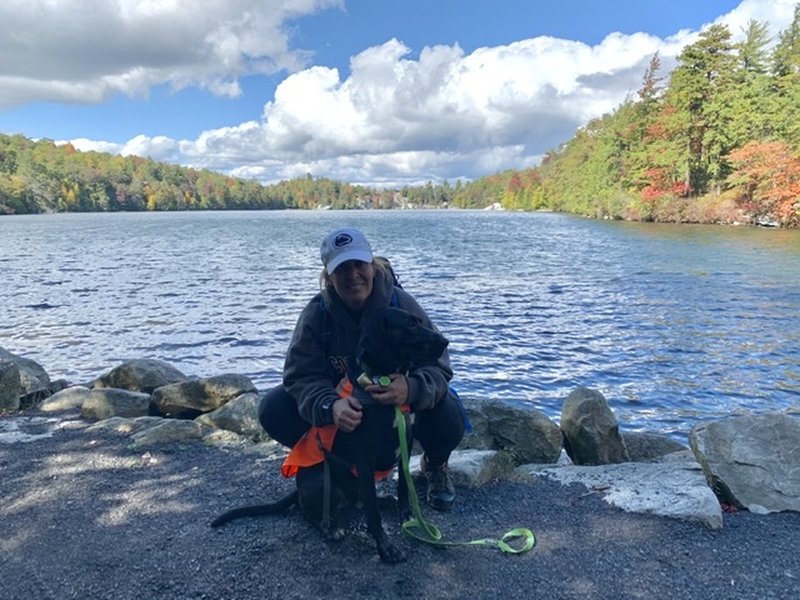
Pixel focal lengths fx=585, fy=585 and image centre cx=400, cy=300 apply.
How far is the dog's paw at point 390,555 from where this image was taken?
349cm

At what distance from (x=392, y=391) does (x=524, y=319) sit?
42.9 feet

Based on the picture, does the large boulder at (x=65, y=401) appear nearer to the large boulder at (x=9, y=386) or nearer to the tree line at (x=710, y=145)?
the large boulder at (x=9, y=386)

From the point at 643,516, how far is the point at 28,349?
45.2 feet

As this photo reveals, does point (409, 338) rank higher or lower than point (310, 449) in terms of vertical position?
higher

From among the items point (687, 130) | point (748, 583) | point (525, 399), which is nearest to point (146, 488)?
point (748, 583)

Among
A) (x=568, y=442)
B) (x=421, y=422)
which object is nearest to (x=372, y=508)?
(x=421, y=422)

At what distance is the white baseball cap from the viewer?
141 inches

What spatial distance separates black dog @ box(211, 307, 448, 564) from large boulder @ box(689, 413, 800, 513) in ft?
8.50

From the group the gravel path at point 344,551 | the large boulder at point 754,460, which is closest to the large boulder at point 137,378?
the gravel path at point 344,551

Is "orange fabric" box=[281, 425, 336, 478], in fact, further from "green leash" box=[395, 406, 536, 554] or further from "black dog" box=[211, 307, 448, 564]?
"green leash" box=[395, 406, 536, 554]

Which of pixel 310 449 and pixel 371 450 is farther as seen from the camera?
pixel 310 449

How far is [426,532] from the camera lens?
12.3 feet

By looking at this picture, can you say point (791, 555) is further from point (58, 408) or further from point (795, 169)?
point (795, 169)

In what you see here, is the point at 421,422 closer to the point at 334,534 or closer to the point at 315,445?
the point at 315,445
